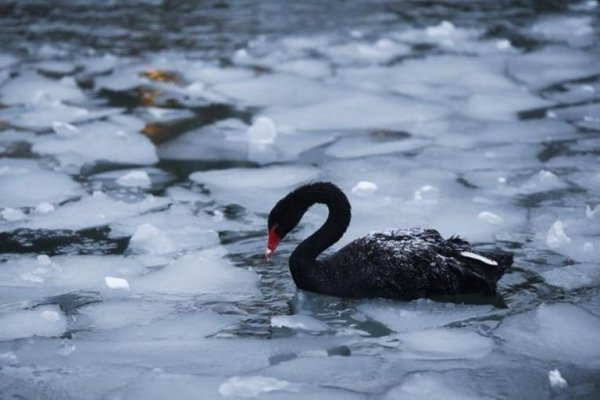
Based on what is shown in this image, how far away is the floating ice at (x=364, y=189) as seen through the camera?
20.3 ft

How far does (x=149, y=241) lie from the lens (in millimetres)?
5340

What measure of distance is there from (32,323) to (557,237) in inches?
106

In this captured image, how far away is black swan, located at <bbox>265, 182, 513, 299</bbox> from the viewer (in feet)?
15.0

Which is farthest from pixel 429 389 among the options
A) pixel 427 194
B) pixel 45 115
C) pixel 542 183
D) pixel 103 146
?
pixel 45 115

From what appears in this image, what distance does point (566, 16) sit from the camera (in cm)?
1189

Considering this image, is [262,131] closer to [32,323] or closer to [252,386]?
[32,323]

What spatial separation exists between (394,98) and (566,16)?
4303 millimetres

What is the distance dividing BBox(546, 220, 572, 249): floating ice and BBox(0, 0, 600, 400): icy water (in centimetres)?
1

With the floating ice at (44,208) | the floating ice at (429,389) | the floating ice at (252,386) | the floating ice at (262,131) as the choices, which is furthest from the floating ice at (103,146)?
the floating ice at (429,389)

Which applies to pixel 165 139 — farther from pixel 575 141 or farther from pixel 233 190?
pixel 575 141

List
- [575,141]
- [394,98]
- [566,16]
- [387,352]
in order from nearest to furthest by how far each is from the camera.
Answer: [387,352] < [575,141] < [394,98] < [566,16]

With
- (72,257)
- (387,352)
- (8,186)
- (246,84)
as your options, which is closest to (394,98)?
(246,84)

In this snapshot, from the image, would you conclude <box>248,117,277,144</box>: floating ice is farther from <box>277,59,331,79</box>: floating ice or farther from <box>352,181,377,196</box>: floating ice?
<box>277,59,331,79</box>: floating ice

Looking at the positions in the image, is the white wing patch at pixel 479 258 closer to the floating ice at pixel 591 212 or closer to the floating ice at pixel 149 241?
the floating ice at pixel 591 212
